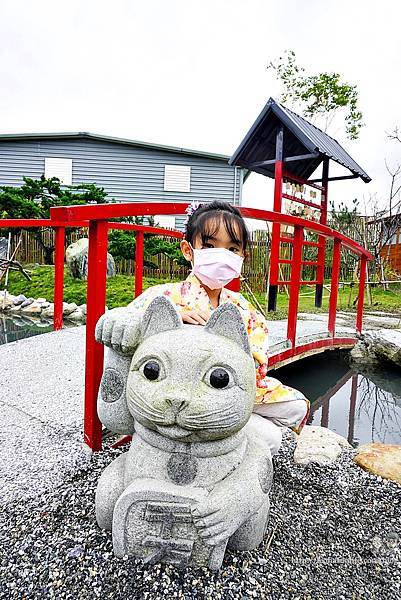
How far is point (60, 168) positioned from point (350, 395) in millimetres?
11860

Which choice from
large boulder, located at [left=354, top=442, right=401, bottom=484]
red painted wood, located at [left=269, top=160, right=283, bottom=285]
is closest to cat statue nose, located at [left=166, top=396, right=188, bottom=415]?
large boulder, located at [left=354, top=442, right=401, bottom=484]

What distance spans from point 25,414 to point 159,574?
1294 mm

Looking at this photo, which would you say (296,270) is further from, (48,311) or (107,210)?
(48,311)

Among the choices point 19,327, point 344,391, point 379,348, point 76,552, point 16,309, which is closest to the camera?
point 76,552

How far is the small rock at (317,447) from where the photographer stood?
2.17 meters

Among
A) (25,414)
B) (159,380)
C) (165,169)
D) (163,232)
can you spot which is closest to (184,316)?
(159,380)

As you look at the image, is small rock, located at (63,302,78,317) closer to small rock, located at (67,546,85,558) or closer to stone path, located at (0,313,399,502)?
stone path, located at (0,313,399,502)

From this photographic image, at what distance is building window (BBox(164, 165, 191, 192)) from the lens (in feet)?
45.6

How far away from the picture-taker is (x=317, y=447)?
230cm

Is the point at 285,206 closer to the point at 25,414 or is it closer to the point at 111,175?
the point at 25,414

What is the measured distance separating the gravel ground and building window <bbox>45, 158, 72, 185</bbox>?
1313 centimetres

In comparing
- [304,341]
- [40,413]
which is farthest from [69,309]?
[40,413]

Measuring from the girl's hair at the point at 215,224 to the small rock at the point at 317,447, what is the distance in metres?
1.11

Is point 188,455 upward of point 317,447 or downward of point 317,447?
upward
